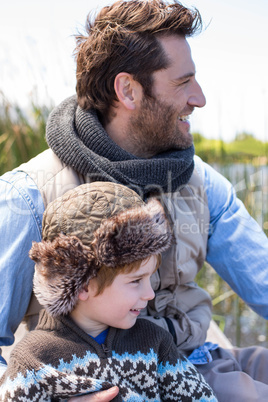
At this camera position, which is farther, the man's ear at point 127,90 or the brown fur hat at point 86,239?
the man's ear at point 127,90

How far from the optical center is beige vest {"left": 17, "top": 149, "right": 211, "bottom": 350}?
1.70 m

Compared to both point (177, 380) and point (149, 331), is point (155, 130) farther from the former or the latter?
point (177, 380)

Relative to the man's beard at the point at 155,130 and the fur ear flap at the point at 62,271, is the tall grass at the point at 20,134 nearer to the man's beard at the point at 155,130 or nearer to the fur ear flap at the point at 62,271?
the man's beard at the point at 155,130

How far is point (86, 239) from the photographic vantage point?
1296 millimetres

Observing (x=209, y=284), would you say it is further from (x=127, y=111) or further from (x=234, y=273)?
(x=127, y=111)

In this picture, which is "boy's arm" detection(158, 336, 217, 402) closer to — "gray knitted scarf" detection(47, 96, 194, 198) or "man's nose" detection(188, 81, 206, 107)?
"gray knitted scarf" detection(47, 96, 194, 198)

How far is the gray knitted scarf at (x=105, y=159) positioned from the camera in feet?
5.59

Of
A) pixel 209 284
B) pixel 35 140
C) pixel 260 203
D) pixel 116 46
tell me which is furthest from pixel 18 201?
pixel 209 284

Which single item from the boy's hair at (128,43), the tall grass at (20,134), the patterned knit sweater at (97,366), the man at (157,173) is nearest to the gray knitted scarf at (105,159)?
the man at (157,173)

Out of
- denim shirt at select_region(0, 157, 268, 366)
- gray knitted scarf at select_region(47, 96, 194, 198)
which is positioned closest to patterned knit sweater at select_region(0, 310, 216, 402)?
denim shirt at select_region(0, 157, 268, 366)

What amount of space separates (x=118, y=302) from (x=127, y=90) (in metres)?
1.01

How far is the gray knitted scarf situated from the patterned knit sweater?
531mm

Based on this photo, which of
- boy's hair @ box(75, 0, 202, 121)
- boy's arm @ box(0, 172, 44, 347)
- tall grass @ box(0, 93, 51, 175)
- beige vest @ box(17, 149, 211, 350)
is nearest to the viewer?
boy's arm @ box(0, 172, 44, 347)

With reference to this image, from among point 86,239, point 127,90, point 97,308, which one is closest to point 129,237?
point 86,239
